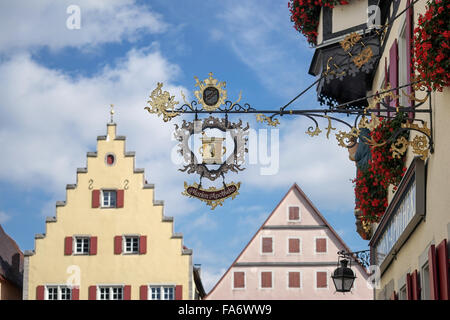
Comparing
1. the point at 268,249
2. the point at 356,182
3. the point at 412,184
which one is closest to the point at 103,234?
the point at 268,249

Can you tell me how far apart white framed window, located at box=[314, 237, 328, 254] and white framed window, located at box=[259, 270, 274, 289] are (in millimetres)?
2103

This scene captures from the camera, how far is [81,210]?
3522 cm

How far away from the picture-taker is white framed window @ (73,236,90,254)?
115ft

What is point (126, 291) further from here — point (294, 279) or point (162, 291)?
point (294, 279)

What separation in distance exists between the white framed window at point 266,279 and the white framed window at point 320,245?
2103 mm

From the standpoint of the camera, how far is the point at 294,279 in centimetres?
3712

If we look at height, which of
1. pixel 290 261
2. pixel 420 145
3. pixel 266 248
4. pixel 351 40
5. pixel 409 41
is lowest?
pixel 420 145

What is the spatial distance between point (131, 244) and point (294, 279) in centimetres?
693

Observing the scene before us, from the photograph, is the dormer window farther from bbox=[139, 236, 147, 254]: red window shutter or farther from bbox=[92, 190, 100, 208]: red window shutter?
bbox=[139, 236, 147, 254]: red window shutter

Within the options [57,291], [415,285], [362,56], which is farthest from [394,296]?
[57,291]

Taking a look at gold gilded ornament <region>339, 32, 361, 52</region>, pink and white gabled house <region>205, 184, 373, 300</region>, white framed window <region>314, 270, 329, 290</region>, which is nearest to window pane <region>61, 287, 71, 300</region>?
pink and white gabled house <region>205, 184, 373, 300</region>

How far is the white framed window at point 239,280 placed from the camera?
3719 cm

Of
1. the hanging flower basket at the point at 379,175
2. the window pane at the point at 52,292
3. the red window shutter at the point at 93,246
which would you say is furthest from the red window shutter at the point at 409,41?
the window pane at the point at 52,292

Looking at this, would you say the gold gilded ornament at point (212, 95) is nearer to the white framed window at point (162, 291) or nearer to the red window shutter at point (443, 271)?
the red window shutter at point (443, 271)
